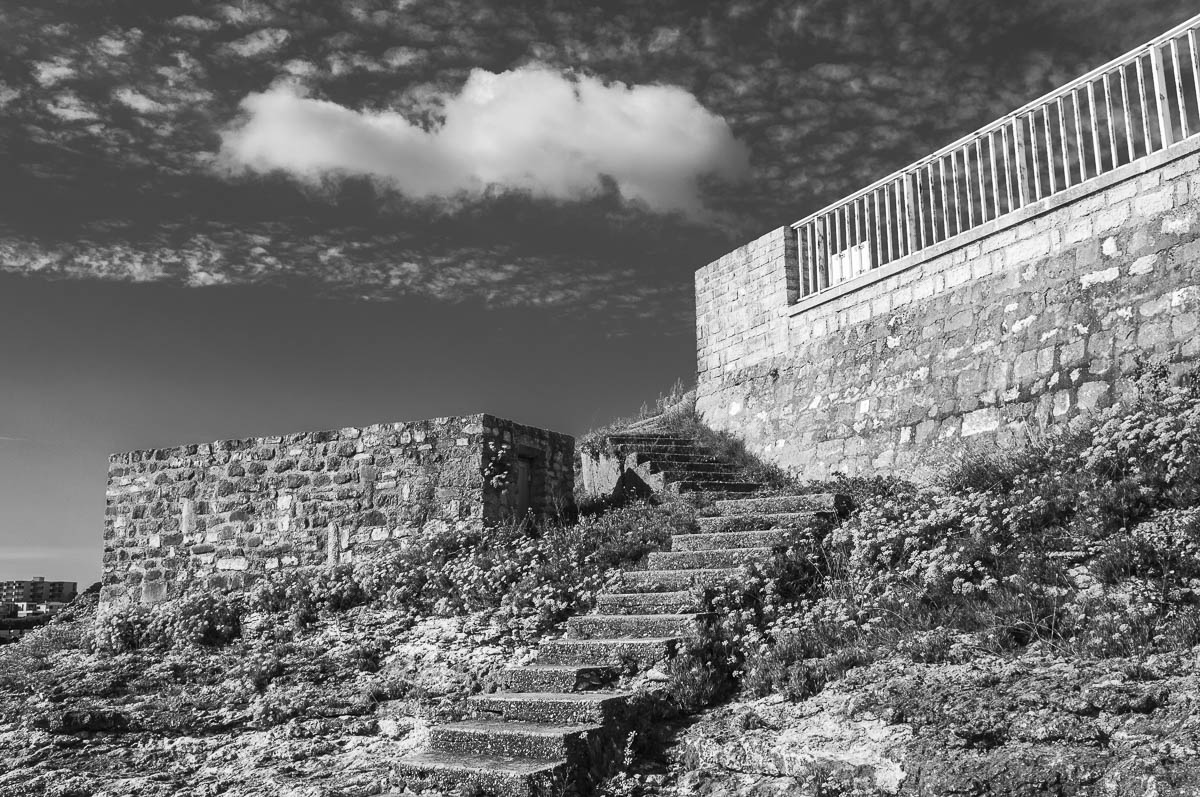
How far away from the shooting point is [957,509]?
279 inches

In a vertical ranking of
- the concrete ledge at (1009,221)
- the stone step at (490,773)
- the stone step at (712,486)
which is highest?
the concrete ledge at (1009,221)

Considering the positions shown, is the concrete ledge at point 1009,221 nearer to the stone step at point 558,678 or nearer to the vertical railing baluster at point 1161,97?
the vertical railing baluster at point 1161,97

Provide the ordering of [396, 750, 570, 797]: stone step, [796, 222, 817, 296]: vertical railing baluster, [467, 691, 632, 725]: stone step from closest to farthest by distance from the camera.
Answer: [396, 750, 570, 797]: stone step < [467, 691, 632, 725]: stone step < [796, 222, 817, 296]: vertical railing baluster

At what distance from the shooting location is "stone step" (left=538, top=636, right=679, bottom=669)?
6.31 metres

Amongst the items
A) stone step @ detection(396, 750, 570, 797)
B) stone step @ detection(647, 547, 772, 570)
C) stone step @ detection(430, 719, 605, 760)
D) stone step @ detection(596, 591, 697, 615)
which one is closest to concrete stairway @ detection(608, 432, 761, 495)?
stone step @ detection(647, 547, 772, 570)

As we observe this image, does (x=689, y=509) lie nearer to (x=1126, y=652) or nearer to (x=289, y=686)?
(x=289, y=686)

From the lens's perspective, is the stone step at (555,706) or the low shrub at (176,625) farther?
the low shrub at (176,625)

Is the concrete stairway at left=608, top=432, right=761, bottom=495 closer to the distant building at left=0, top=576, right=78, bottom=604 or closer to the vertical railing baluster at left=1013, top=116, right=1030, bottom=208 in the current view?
→ the vertical railing baluster at left=1013, top=116, right=1030, bottom=208

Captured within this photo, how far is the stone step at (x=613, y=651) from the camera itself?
6.31m

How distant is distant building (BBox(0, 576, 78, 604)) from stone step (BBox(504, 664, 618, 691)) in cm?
1229

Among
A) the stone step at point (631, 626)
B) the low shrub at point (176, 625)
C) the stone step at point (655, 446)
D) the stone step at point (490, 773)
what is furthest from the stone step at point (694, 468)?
the stone step at point (490, 773)

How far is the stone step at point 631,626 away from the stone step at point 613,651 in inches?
4.8

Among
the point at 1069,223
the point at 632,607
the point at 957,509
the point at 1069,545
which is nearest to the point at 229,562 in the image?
the point at 632,607

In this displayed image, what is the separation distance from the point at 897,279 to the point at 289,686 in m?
8.72
